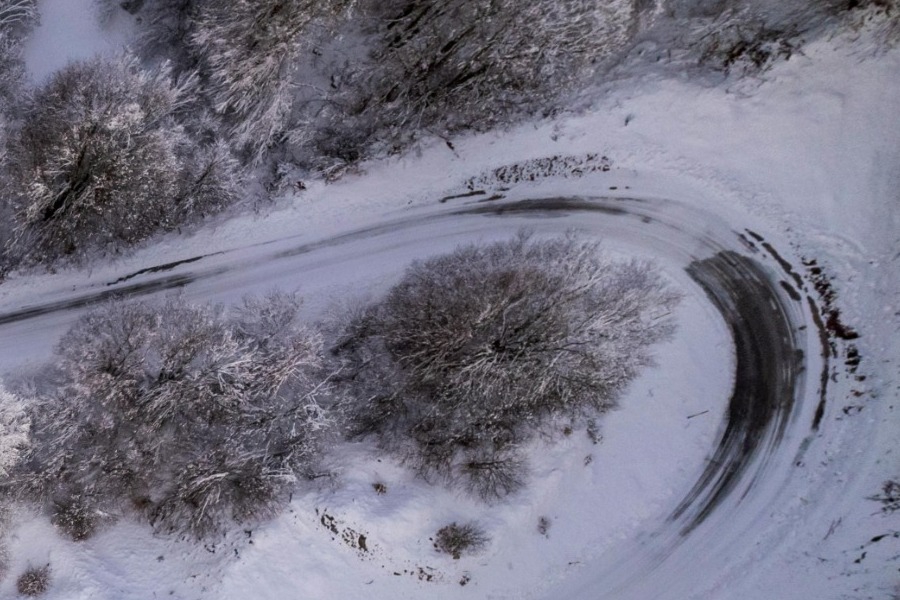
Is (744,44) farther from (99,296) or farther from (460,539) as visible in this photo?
(99,296)

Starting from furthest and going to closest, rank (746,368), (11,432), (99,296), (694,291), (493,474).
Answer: (99,296), (694,291), (746,368), (493,474), (11,432)

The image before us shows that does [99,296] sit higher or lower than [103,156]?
lower

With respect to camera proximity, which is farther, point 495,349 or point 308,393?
point 308,393

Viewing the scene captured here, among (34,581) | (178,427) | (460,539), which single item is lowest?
(34,581)

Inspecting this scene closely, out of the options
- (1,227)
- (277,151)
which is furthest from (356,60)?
(1,227)

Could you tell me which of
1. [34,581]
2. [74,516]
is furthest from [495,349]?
[34,581]

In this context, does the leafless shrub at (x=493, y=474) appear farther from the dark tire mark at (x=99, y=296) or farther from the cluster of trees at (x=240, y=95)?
the dark tire mark at (x=99, y=296)

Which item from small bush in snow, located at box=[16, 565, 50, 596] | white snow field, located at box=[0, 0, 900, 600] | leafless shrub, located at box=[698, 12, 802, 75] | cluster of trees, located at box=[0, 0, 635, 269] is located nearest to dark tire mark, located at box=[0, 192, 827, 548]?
white snow field, located at box=[0, 0, 900, 600]
